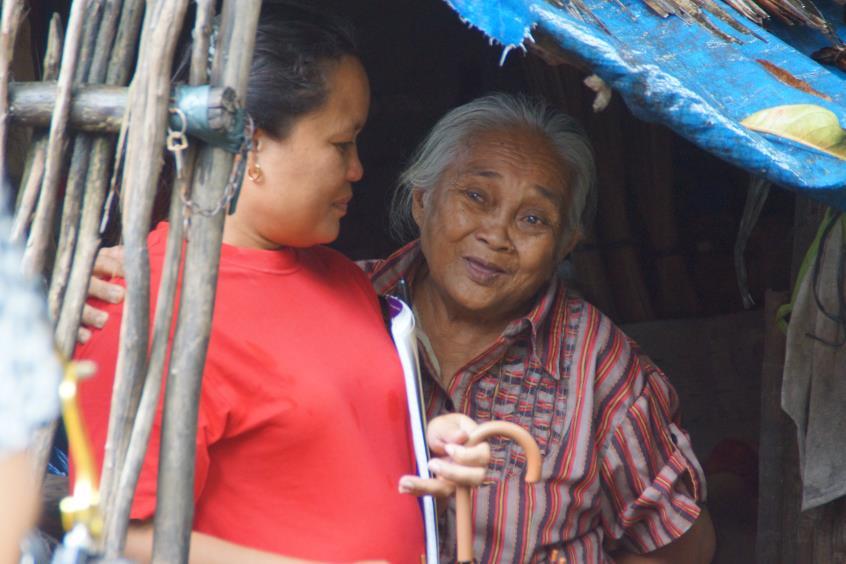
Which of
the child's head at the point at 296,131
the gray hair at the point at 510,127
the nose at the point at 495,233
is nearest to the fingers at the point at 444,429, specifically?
the child's head at the point at 296,131

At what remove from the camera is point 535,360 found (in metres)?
3.11

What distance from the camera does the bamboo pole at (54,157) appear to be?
180 cm

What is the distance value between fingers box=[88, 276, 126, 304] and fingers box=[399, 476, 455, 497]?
23.9 inches

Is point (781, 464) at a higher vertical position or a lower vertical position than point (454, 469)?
lower

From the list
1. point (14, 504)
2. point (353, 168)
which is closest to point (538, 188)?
point (353, 168)

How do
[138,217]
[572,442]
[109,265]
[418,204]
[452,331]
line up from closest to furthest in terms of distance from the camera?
[138,217] → [109,265] → [572,442] → [452,331] → [418,204]

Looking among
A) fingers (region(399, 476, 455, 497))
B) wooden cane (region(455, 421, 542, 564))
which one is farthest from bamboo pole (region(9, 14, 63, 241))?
wooden cane (region(455, 421, 542, 564))

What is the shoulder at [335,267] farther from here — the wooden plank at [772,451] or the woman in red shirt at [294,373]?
the wooden plank at [772,451]

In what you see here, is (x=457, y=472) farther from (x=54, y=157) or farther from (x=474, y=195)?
(x=474, y=195)

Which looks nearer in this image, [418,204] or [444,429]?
[444,429]

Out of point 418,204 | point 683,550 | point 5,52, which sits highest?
point 5,52

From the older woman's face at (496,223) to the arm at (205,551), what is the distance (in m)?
1.20

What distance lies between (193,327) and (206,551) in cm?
44

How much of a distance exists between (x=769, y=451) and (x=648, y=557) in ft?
2.85
